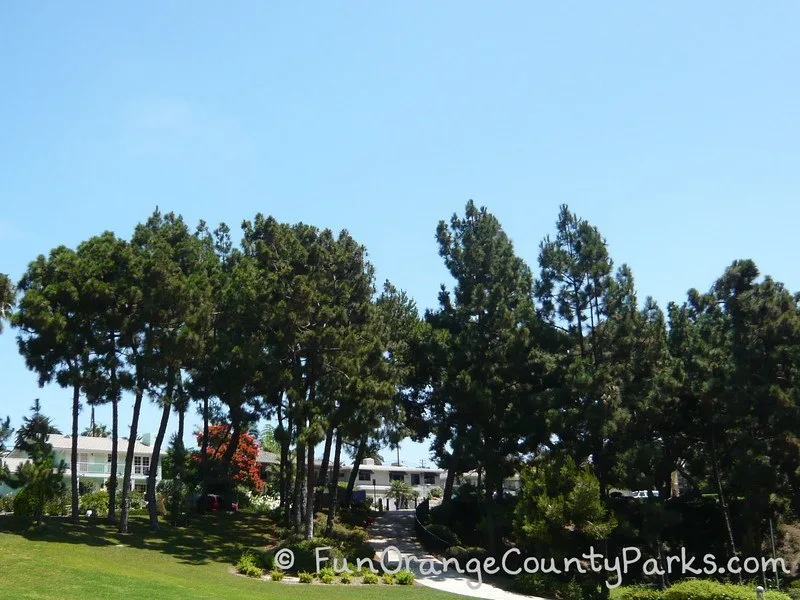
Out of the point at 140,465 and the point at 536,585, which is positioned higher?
the point at 140,465

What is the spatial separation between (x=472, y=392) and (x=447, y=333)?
414 centimetres

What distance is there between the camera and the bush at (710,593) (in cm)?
2125

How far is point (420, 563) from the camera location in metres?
31.2

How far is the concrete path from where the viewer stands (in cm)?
2678

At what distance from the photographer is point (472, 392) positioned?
34031 mm

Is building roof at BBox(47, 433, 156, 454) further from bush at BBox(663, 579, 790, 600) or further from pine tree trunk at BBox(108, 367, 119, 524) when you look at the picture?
bush at BBox(663, 579, 790, 600)

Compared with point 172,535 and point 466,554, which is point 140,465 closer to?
point 172,535

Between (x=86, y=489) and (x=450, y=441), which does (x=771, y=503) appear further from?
(x=86, y=489)

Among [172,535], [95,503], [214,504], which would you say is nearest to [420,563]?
[172,535]

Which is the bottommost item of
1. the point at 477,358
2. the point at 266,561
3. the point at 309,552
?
the point at 266,561

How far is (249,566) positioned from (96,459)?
35.9 meters

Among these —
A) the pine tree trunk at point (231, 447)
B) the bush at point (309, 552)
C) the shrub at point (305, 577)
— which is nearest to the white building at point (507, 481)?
the bush at point (309, 552)

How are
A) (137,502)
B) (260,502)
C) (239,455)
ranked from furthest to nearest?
(239,455), (260,502), (137,502)

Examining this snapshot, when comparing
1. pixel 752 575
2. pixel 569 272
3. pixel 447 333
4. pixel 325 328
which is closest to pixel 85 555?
pixel 325 328
